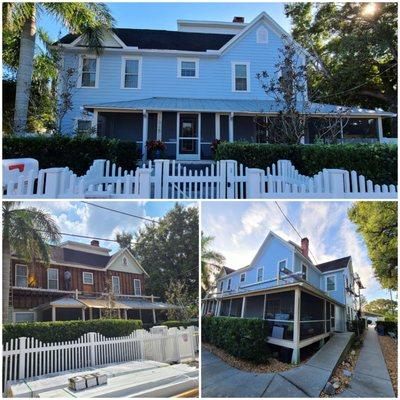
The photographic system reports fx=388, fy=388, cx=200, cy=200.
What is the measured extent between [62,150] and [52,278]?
260 inches

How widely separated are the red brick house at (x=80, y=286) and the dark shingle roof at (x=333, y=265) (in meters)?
1.54

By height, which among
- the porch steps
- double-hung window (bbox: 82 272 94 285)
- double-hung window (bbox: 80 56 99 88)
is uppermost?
double-hung window (bbox: 80 56 99 88)

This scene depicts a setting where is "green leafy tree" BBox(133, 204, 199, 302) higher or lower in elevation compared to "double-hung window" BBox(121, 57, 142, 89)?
lower

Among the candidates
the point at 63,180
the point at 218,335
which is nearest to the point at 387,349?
the point at 218,335

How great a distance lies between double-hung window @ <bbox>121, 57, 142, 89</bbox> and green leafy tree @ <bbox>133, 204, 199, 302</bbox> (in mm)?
11121

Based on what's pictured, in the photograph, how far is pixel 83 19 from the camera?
38.7 ft

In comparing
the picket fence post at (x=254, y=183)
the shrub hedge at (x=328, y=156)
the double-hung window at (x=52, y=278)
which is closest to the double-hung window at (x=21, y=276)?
the double-hung window at (x=52, y=278)

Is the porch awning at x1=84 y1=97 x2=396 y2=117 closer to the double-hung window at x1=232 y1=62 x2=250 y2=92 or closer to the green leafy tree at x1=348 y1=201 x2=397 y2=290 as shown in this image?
the double-hung window at x1=232 y1=62 x2=250 y2=92

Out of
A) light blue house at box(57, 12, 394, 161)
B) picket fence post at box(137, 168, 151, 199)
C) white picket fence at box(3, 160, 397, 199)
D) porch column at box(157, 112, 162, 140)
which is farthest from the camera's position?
light blue house at box(57, 12, 394, 161)

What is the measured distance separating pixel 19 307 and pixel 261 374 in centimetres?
236

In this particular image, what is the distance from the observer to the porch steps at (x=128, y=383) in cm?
349

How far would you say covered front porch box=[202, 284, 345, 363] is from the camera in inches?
143

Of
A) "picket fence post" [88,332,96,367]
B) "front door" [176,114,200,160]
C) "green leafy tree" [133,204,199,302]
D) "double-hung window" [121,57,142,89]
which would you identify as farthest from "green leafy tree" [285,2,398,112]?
"picket fence post" [88,332,96,367]

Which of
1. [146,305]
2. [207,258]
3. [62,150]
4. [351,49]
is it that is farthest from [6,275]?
[351,49]
